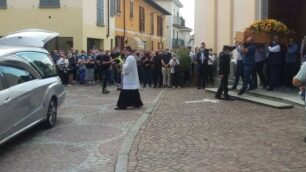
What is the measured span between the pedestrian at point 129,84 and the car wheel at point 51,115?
2881mm

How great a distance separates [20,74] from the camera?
9461 millimetres

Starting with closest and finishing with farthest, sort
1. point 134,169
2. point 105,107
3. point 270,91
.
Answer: point 134,169 < point 105,107 < point 270,91

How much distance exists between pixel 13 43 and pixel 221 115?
545 cm

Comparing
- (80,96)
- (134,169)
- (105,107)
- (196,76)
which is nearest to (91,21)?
(196,76)

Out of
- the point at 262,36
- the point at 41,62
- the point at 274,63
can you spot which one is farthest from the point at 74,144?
the point at 262,36

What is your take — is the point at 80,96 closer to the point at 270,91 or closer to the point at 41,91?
the point at 270,91

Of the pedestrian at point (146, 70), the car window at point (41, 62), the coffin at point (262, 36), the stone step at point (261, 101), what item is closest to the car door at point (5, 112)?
the car window at point (41, 62)

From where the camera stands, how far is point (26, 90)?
934 cm

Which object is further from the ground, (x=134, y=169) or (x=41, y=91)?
(x=41, y=91)

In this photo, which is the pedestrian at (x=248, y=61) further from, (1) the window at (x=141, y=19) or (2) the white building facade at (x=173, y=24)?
(2) the white building facade at (x=173, y=24)

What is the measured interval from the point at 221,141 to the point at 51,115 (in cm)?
374

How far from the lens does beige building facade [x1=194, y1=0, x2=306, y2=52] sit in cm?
1864

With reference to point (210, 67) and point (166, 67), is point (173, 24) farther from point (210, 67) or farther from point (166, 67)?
point (210, 67)

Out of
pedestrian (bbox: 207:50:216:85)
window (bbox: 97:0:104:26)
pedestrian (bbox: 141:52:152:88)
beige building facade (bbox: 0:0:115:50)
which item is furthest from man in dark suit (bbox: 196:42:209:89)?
window (bbox: 97:0:104:26)
